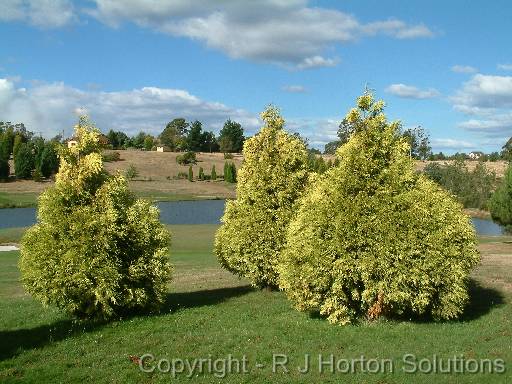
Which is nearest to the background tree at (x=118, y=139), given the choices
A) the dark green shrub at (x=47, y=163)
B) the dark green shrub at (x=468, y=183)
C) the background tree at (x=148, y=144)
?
the background tree at (x=148, y=144)

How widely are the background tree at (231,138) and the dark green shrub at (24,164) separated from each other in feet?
218

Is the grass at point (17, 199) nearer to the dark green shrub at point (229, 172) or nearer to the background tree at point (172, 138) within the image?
the dark green shrub at point (229, 172)

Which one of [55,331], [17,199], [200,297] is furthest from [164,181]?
[55,331]

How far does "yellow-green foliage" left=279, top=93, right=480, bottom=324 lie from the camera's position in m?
14.1

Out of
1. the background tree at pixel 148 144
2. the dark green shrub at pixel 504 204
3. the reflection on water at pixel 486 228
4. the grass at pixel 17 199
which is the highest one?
the background tree at pixel 148 144

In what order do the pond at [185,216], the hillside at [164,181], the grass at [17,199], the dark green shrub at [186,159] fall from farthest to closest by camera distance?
the dark green shrub at [186,159]
the hillside at [164,181]
the grass at [17,199]
the pond at [185,216]

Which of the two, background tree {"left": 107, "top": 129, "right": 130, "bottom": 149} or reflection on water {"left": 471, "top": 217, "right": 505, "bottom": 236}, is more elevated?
background tree {"left": 107, "top": 129, "right": 130, "bottom": 149}

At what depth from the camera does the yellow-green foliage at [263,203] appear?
18.7 metres

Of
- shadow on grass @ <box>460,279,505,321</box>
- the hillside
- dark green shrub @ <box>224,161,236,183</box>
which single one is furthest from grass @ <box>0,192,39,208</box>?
shadow on grass @ <box>460,279,505,321</box>

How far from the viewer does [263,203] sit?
18938mm

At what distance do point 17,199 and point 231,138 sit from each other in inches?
3410

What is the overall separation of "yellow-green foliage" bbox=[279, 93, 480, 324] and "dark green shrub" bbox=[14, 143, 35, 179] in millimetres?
115269

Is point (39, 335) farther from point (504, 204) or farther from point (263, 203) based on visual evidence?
point (504, 204)

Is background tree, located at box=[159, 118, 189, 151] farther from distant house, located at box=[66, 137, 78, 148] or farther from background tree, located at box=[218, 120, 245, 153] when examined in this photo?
distant house, located at box=[66, 137, 78, 148]
